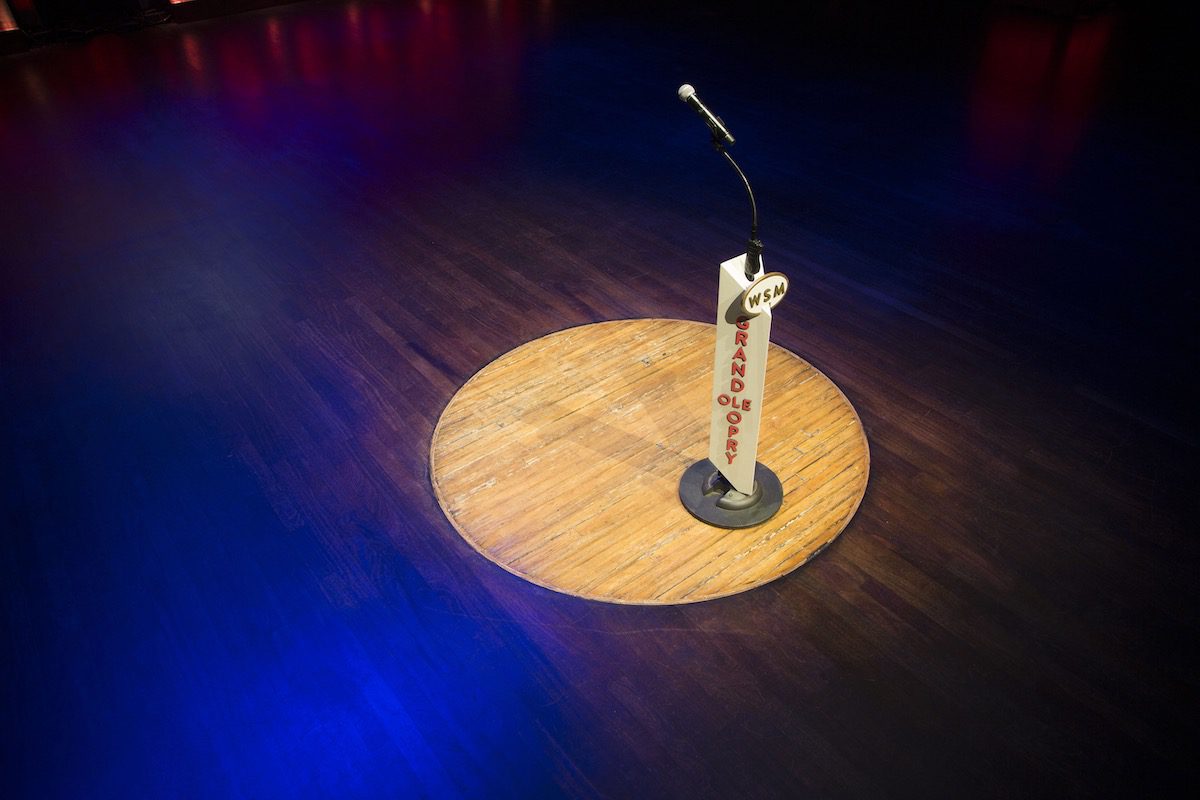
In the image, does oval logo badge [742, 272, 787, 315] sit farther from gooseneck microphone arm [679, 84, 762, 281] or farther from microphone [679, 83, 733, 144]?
microphone [679, 83, 733, 144]

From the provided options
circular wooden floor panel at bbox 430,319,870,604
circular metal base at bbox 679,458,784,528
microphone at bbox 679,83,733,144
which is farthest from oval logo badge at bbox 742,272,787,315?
circular wooden floor panel at bbox 430,319,870,604

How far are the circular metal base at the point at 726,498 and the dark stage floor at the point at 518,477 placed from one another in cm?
33

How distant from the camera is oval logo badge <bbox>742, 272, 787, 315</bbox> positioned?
2549mm

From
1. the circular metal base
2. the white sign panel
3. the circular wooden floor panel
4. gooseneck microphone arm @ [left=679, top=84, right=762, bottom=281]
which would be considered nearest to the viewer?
gooseneck microphone arm @ [left=679, top=84, right=762, bottom=281]

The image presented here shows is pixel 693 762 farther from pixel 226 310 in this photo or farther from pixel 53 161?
pixel 53 161

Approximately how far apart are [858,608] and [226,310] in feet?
12.7

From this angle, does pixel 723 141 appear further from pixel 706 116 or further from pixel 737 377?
pixel 737 377

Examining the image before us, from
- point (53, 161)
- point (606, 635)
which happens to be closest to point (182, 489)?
point (606, 635)

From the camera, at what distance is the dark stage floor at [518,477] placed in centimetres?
265

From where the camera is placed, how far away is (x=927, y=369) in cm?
414

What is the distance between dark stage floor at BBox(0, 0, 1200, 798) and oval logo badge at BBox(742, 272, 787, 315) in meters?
1.11

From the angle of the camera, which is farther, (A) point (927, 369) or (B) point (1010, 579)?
(A) point (927, 369)

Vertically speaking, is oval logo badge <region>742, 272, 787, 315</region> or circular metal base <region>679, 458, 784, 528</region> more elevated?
oval logo badge <region>742, 272, 787, 315</region>

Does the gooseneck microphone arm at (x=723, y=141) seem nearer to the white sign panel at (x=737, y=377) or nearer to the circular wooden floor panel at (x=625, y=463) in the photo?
the white sign panel at (x=737, y=377)
